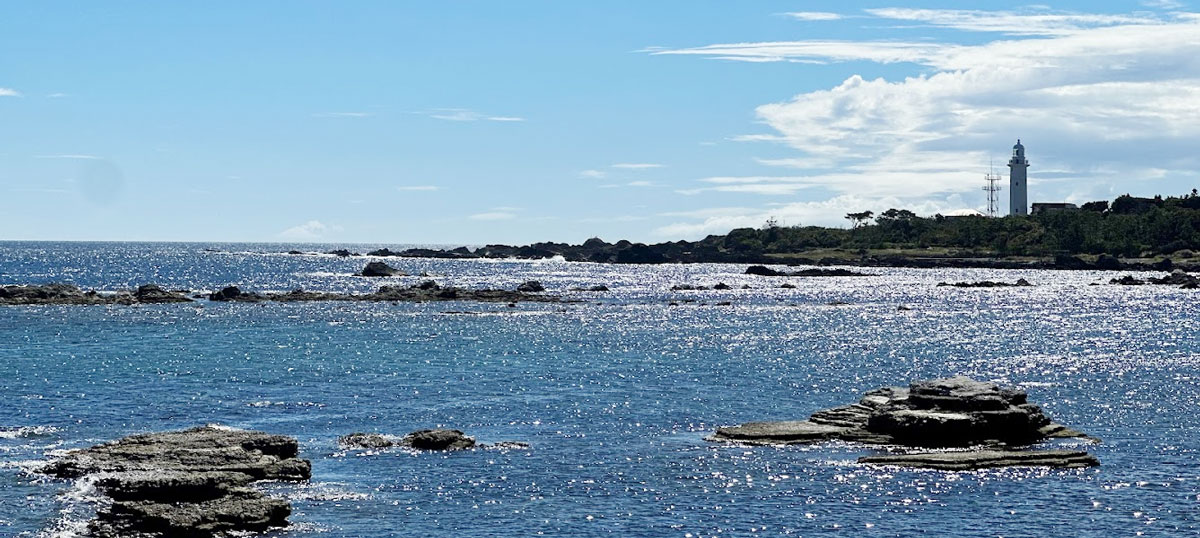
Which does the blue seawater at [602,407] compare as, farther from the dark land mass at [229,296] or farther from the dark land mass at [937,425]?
the dark land mass at [229,296]

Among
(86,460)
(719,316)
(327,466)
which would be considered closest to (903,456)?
(327,466)

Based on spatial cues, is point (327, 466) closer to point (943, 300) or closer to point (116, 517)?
point (116, 517)

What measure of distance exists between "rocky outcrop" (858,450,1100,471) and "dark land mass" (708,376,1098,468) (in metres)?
0.55

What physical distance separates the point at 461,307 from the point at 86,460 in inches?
4750

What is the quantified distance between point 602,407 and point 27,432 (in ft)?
103

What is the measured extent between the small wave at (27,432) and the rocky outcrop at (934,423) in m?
33.2

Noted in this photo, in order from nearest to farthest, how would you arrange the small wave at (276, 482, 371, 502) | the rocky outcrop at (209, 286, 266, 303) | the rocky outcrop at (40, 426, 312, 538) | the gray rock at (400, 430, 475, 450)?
the rocky outcrop at (40, 426, 312, 538)
the small wave at (276, 482, 371, 502)
the gray rock at (400, 430, 475, 450)
the rocky outcrop at (209, 286, 266, 303)

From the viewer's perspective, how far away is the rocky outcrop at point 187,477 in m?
44.1

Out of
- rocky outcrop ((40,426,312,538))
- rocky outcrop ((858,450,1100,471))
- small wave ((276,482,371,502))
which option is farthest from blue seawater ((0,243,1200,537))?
rocky outcrop ((40,426,312,538))

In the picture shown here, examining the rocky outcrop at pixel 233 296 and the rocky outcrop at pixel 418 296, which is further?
the rocky outcrop at pixel 418 296

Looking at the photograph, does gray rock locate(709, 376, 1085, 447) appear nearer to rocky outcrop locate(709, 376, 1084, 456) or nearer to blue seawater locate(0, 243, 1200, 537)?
rocky outcrop locate(709, 376, 1084, 456)

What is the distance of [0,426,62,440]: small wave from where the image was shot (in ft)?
212

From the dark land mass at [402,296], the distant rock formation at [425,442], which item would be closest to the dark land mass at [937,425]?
the distant rock formation at [425,442]

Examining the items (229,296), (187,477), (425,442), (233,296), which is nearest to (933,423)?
(425,442)
